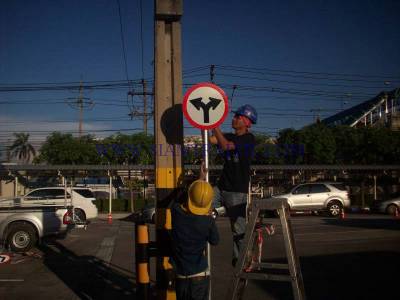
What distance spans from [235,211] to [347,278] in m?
3.65

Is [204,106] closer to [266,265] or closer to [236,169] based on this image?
[236,169]

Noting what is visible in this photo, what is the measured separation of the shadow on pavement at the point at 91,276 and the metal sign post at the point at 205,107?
3.36 metres

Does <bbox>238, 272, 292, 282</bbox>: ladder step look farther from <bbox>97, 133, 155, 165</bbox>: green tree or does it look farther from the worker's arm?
<bbox>97, 133, 155, 165</bbox>: green tree

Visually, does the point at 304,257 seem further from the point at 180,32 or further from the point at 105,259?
the point at 180,32

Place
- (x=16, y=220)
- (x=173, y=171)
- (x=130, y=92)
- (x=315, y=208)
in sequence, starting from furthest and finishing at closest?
(x=130, y=92) < (x=315, y=208) < (x=16, y=220) < (x=173, y=171)


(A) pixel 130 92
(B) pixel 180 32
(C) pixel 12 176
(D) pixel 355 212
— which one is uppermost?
(A) pixel 130 92

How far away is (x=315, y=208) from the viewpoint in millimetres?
23656

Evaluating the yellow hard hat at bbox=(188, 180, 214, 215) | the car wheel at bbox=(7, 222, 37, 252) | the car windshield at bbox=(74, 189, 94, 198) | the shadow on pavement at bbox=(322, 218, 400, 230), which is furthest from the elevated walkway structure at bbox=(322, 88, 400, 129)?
the yellow hard hat at bbox=(188, 180, 214, 215)

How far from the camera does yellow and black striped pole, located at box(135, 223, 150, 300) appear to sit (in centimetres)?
488

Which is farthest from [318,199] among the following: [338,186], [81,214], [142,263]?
[142,263]

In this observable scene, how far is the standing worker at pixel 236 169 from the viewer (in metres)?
5.30

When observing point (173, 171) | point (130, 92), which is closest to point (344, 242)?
point (173, 171)

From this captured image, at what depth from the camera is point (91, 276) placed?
27.9ft

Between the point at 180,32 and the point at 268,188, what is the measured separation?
29.8 metres
